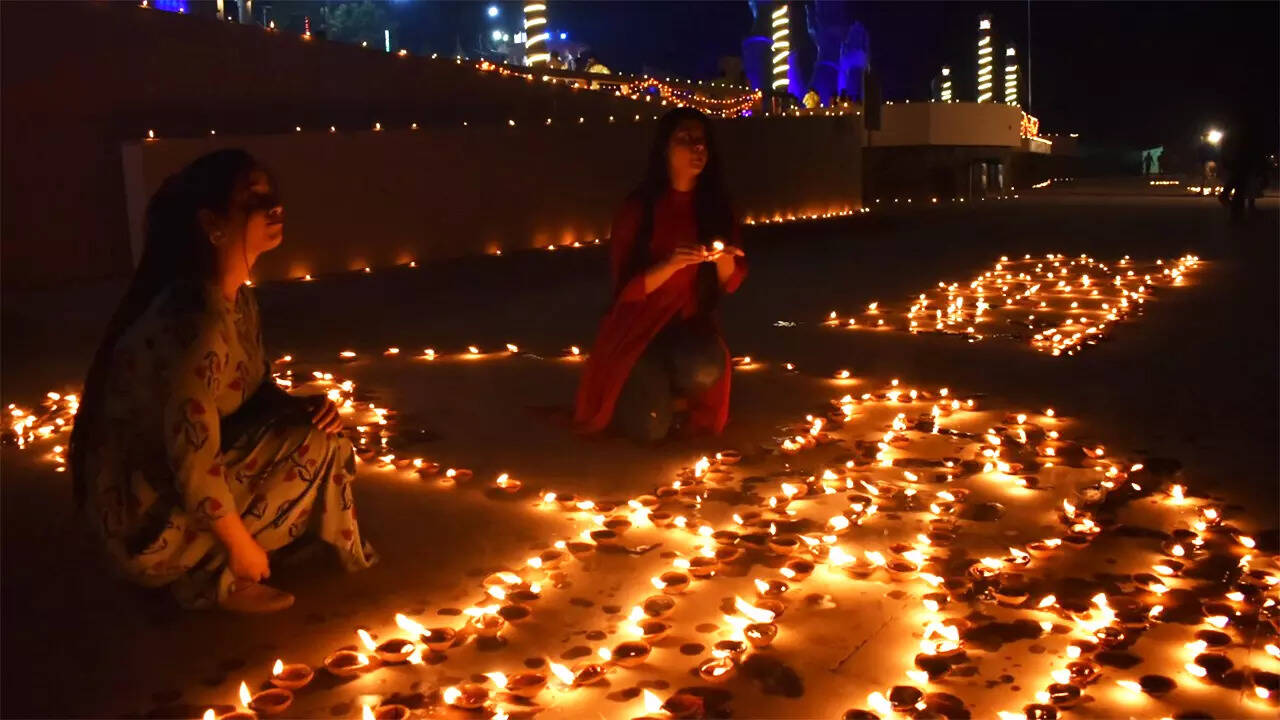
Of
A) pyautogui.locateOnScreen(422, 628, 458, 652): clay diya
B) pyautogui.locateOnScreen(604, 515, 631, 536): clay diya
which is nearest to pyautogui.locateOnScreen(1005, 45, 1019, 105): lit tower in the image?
pyautogui.locateOnScreen(604, 515, 631, 536): clay diya

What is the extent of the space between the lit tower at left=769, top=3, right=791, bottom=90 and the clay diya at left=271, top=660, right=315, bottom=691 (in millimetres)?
23106

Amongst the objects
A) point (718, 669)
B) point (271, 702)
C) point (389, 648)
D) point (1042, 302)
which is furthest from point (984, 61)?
point (271, 702)

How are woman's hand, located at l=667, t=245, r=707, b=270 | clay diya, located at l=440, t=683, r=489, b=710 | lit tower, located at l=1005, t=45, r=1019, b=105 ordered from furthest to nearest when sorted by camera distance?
lit tower, located at l=1005, t=45, r=1019, b=105, woman's hand, located at l=667, t=245, r=707, b=270, clay diya, located at l=440, t=683, r=489, b=710

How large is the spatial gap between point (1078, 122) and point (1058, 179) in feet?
61.9

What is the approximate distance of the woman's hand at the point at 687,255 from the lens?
4766 mm

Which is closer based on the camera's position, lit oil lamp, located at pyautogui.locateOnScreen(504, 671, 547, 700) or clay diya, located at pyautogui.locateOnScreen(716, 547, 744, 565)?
lit oil lamp, located at pyautogui.locateOnScreen(504, 671, 547, 700)

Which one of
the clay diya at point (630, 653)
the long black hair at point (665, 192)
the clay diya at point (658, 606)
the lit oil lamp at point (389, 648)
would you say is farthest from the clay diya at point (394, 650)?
the long black hair at point (665, 192)

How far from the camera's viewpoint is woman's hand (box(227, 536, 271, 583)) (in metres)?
3.30

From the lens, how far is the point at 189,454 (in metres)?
3.13

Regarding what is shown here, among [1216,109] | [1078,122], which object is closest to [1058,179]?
[1216,109]

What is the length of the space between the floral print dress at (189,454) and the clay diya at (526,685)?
0.95m

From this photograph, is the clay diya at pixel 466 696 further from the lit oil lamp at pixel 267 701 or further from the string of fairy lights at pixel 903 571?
the lit oil lamp at pixel 267 701

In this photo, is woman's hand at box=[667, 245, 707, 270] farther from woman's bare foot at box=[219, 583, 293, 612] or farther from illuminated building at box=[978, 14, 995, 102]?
illuminated building at box=[978, 14, 995, 102]

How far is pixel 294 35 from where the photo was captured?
490 inches
